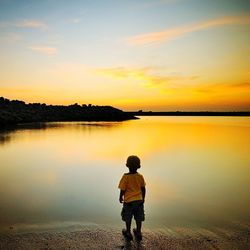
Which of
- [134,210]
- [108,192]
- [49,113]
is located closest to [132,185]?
[134,210]

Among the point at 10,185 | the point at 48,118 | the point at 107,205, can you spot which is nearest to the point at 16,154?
the point at 10,185

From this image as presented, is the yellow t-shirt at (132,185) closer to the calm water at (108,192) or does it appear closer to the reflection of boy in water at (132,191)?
the reflection of boy in water at (132,191)

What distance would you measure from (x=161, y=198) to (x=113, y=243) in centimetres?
516

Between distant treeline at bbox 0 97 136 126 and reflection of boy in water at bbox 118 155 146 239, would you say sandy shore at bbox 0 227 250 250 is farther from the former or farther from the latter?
distant treeline at bbox 0 97 136 126

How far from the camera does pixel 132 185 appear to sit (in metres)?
6.73

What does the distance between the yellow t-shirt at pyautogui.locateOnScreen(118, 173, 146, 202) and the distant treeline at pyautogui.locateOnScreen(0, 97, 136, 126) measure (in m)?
61.4

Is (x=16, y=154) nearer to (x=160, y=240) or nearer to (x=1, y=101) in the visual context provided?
(x=160, y=240)

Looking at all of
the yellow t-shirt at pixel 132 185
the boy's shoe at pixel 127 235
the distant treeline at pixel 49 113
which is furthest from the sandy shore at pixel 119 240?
the distant treeline at pixel 49 113

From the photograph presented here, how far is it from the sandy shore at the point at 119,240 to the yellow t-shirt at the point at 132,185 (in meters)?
0.95

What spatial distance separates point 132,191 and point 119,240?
1.10 m

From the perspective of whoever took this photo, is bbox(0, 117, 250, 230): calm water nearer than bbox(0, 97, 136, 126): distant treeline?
Yes

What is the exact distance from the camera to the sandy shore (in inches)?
251

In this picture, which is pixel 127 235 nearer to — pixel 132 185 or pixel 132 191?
pixel 132 191

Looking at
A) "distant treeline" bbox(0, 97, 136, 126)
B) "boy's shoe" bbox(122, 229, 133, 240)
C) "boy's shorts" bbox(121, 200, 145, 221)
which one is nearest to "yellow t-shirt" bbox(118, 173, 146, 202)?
"boy's shorts" bbox(121, 200, 145, 221)
